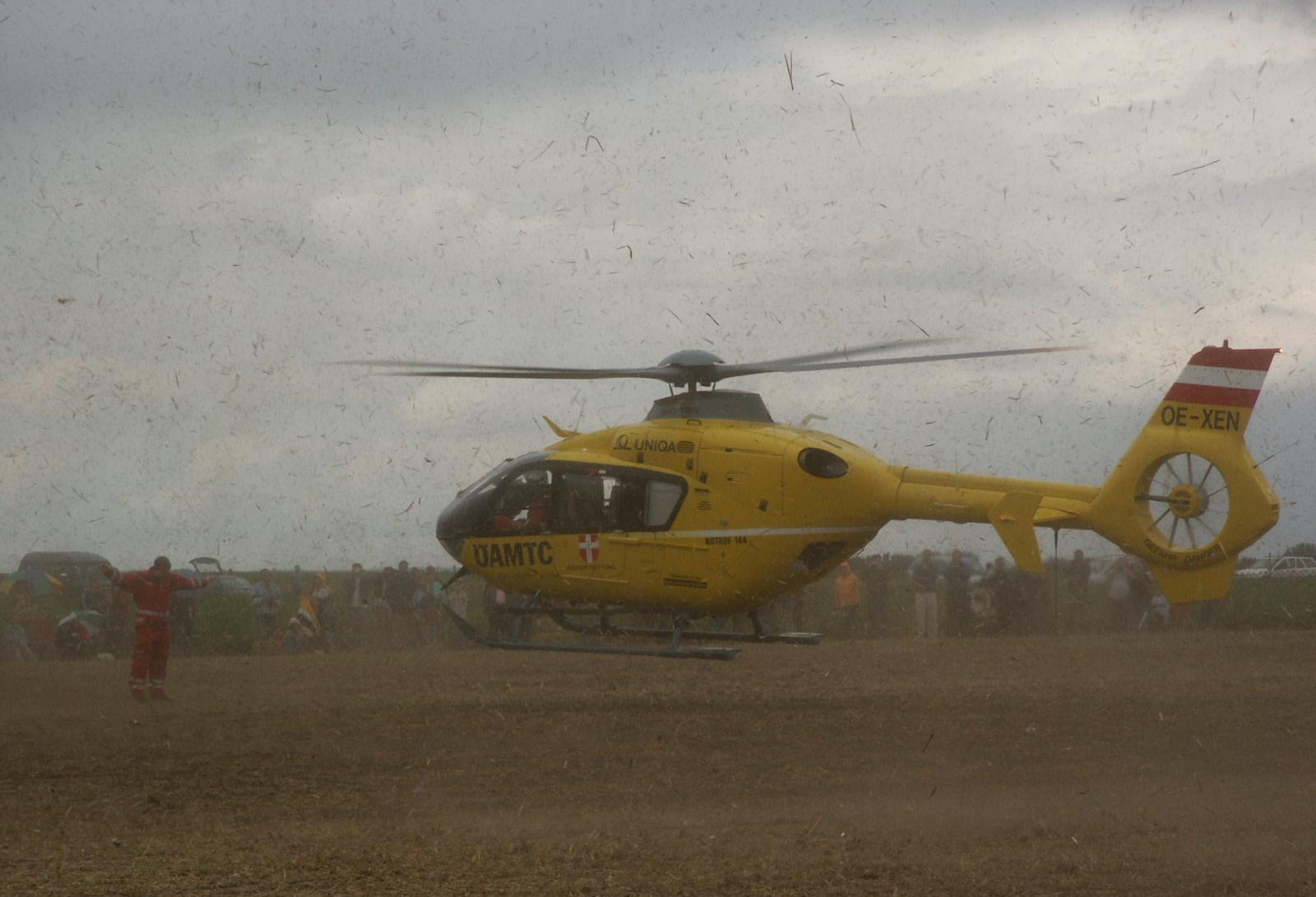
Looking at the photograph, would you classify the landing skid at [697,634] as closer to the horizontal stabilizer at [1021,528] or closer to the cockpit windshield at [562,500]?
the cockpit windshield at [562,500]

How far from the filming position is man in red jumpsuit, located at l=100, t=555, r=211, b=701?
61.1 feet

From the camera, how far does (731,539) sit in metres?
15.0

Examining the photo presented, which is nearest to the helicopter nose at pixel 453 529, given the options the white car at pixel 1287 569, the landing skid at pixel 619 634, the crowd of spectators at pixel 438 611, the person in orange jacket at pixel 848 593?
the landing skid at pixel 619 634

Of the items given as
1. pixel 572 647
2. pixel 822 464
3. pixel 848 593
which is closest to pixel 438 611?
pixel 848 593

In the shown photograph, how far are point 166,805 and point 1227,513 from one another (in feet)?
37.4

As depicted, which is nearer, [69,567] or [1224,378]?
[1224,378]

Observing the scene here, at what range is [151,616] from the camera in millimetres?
19094

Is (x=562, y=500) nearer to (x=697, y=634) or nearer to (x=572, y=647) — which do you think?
(x=572, y=647)

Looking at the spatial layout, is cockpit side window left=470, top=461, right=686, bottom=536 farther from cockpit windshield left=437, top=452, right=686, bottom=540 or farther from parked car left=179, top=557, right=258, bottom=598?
parked car left=179, top=557, right=258, bottom=598

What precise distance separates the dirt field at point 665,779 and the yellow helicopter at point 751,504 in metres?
1.86

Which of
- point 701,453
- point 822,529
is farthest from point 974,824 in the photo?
point 701,453

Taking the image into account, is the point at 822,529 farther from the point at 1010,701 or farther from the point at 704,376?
the point at 1010,701

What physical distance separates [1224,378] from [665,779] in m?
7.53

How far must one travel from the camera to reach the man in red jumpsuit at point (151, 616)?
1861 centimetres
